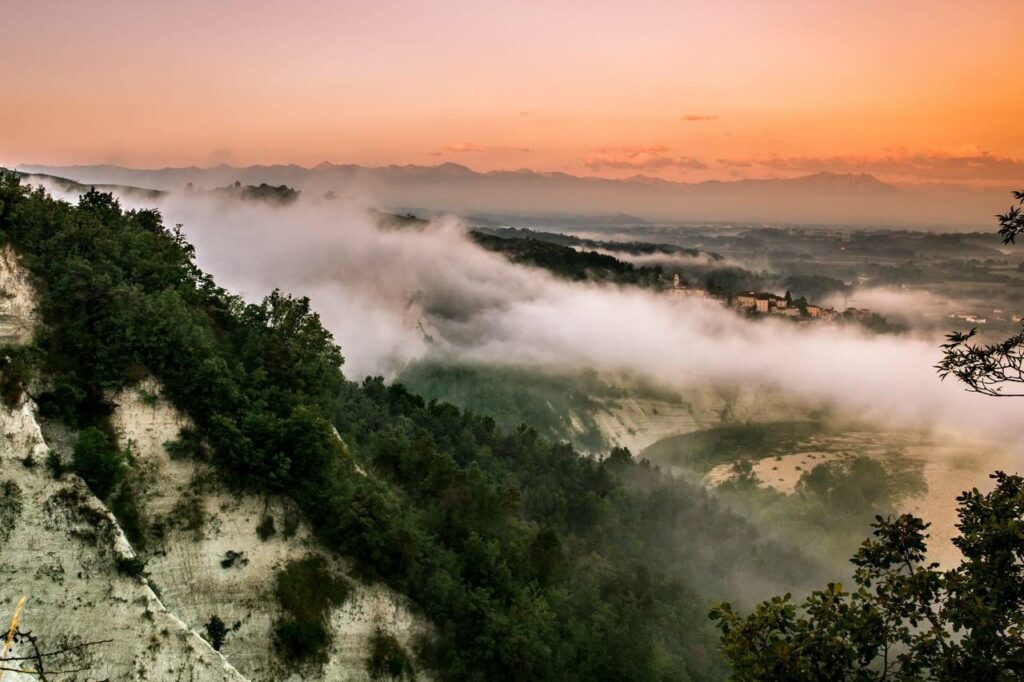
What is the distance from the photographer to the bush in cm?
2514

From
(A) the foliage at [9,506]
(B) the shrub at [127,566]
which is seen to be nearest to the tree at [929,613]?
(B) the shrub at [127,566]

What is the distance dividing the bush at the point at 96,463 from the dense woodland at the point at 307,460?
0.06 meters

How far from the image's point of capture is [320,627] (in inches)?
1163

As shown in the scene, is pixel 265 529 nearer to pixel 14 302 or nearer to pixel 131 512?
pixel 131 512

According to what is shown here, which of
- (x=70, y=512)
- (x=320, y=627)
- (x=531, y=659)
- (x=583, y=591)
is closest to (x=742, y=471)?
(x=583, y=591)

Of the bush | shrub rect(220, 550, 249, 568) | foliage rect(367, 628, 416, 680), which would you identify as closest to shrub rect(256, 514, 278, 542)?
shrub rect(220, 550, 249, 568)

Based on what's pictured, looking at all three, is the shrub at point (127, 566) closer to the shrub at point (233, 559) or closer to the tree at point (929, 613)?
the shrub at point (233, 559)

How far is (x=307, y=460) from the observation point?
108 ft

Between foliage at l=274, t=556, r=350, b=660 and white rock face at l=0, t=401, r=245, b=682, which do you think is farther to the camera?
foliage at l=274, t=556, r=350, b=660

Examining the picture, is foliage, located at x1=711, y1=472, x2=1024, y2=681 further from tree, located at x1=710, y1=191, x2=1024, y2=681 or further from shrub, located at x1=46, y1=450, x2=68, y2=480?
shrub, located at x1=46, y1=450, x2=68, y2=480

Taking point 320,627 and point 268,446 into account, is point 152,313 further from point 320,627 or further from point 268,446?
point 320,627

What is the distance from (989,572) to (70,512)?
26.0 metres

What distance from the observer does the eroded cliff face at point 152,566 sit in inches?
871

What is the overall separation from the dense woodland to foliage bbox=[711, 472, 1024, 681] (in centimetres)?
2079
